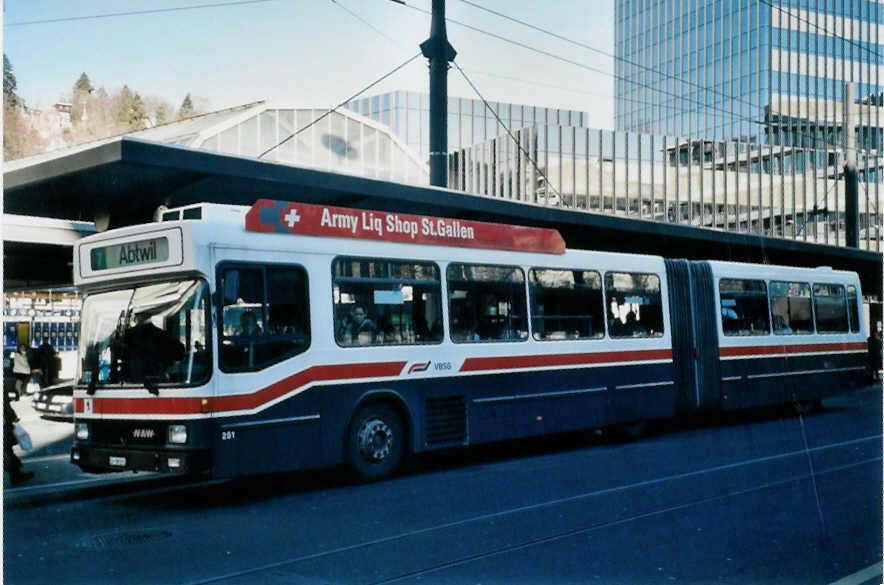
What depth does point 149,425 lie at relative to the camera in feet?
31.0

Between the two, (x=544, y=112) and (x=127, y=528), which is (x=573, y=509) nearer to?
(x=127, y=528)

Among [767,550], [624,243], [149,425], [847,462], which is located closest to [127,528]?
[149,425]

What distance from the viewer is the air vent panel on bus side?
11614mm

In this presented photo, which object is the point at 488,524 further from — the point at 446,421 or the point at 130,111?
the point at 130,111

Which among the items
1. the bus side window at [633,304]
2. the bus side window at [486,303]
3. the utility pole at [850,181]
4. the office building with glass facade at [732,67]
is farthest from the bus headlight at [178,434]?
the office building with glass facade at [732,67]

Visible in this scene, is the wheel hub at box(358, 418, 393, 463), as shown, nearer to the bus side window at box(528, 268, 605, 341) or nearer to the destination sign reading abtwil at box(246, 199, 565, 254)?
the destination sign reading abtwil at box(246, 199, 565, 254)

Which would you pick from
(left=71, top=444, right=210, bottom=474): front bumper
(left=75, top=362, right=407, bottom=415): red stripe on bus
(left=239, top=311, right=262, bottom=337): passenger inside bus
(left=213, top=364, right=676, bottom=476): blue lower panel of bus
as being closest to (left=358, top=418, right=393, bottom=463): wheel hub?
(left=213, top=364, right=676, bottom=476): blue lower panel of bus

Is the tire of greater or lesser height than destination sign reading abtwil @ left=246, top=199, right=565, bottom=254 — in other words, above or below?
below

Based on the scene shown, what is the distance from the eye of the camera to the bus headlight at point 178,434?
9211 millimetres

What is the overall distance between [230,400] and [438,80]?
949 cm

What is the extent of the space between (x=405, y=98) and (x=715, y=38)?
33.2 metres

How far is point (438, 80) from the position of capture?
1733cm

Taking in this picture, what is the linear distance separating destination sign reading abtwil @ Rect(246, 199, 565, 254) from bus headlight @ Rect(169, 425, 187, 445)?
213cm

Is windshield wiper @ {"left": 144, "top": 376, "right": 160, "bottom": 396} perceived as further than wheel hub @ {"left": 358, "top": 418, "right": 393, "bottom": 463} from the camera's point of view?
No
